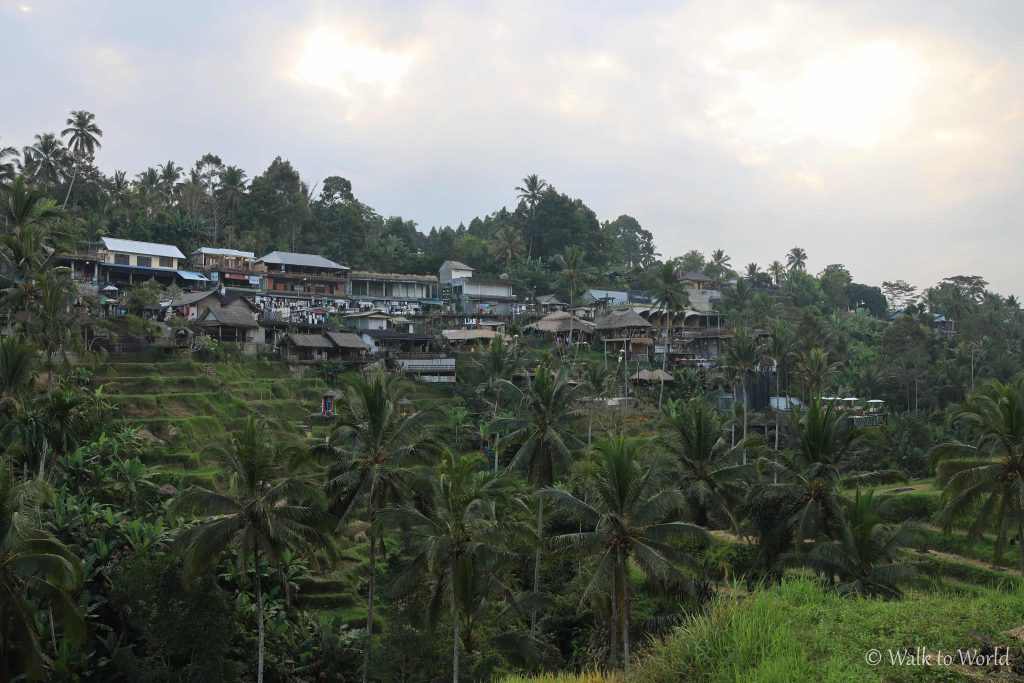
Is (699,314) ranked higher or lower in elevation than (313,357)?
higher

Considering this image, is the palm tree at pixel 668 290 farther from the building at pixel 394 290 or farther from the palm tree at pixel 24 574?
the palm tree at pixel 24 574

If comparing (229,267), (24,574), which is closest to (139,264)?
(229,267)

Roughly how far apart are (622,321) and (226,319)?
120 feet

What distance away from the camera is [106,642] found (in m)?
24.6

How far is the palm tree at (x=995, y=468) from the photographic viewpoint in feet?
74.0

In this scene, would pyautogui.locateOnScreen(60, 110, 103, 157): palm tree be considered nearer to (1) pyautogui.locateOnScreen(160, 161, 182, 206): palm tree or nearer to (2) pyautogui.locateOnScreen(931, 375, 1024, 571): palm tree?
(1) pyautogui.locateOnScreen(160, 161, 182, 206): palm tree

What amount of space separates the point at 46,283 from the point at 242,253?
41.6 metres

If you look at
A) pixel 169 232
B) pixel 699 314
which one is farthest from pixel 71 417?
pixel 699 314

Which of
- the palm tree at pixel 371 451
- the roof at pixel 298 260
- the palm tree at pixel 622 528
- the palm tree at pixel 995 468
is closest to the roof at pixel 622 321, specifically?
the roof at pixel 298 260

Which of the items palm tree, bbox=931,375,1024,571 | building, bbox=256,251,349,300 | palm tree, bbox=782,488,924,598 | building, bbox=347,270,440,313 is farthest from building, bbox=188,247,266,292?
palm tree, bbox=931,375,1024,571

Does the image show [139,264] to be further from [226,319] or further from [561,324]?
[561,324]

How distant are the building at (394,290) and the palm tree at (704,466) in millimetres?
51693

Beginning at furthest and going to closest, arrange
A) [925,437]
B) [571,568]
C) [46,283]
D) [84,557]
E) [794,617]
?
[925,437], [46,283], [571,568], [84,557], [794,617]

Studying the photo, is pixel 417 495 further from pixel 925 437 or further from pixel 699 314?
pixel 699 314
